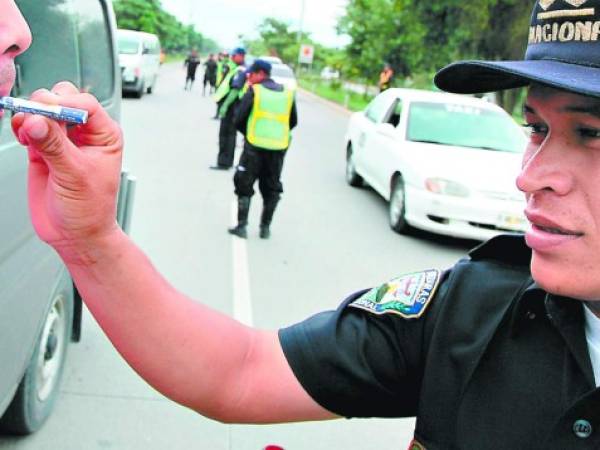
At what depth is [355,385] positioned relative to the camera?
58.0 inches

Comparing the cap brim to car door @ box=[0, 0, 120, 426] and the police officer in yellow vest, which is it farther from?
the police officer in yellow vest

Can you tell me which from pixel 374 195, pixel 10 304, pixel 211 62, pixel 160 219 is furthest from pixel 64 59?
pixel 211 62

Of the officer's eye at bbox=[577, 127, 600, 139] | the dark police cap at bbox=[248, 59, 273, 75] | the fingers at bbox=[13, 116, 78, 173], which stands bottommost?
the dark police cap at bbox=[248, 59, 273, 75]

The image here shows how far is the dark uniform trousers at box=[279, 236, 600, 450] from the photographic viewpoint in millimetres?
1255

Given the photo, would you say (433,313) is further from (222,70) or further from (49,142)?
(222,70)

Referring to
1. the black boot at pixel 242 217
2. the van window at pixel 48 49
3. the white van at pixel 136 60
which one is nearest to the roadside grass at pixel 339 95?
the white van at pixel 136 60

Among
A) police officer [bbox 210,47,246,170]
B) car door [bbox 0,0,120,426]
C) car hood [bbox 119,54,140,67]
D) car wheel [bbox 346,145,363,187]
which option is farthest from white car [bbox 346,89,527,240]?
car hood [bbox 119,54,140,67]

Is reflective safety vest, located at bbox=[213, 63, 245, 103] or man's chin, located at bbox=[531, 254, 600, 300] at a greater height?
man's chin, located at bbox=[531, 254, 600, 300]

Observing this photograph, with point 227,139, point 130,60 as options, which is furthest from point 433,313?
point 130,60

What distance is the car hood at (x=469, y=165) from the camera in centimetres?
731

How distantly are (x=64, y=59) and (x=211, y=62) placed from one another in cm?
2316

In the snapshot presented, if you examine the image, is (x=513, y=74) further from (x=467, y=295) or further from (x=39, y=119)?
(x=39, y=119)

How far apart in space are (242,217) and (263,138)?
0.77m

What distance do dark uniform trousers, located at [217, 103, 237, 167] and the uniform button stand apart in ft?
32.0
